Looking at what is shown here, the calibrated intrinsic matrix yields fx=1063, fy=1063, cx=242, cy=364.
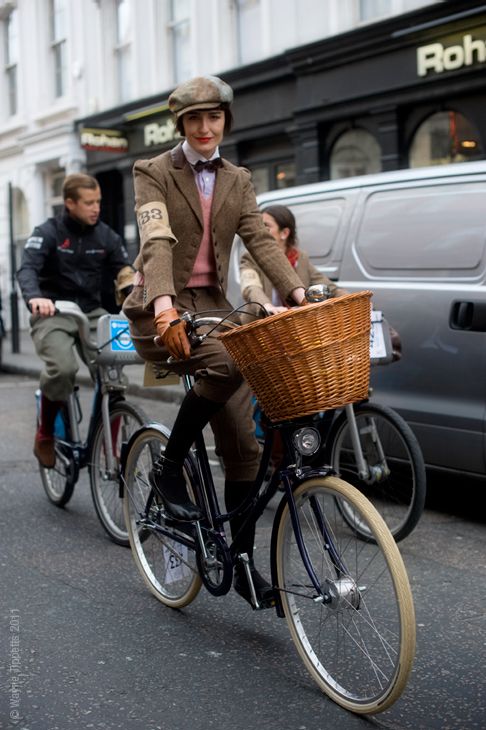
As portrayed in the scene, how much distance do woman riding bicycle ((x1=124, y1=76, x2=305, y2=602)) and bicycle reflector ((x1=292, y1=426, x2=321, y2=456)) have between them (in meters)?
0.38

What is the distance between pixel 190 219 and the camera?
3900 millimetres

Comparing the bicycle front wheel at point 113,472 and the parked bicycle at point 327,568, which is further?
the bicycle front wheel at point 113,472

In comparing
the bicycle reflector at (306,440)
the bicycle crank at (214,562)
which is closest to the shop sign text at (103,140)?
the bicycle crank at (214,562)

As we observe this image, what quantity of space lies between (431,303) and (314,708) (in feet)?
9.76

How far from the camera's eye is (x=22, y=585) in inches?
181

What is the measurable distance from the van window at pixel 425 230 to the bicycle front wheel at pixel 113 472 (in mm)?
1817

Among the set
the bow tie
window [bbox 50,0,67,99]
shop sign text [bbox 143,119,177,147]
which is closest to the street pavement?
the bow tie

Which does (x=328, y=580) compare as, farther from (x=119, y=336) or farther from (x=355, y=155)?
(x=355, y=155)

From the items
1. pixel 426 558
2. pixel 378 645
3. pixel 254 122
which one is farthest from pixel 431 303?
pixel 254 122

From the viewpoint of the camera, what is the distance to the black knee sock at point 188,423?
12.4 ft

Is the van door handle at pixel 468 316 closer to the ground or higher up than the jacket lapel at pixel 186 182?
closer to the ground

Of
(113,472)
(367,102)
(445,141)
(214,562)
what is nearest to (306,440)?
(214,562)

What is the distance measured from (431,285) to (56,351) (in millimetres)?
2053

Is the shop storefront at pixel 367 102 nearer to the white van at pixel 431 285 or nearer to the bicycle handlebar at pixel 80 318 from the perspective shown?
the white van at pixel 431 285
